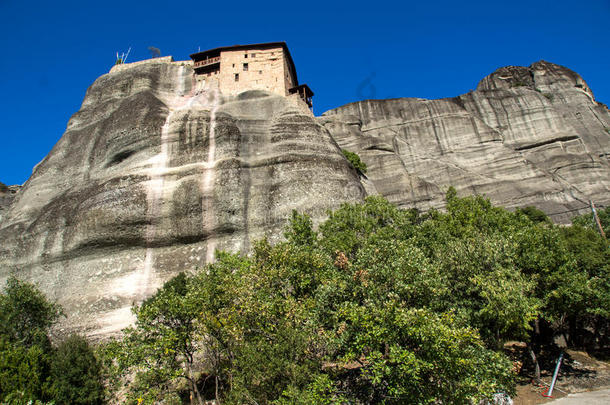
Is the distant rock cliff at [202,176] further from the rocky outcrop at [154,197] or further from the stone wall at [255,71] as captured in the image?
the stone wall at [255,71]

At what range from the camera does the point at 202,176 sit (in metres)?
33.8

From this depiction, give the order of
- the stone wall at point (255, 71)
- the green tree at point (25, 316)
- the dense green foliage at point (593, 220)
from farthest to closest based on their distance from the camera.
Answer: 1. the stone wall at point (255, 71)
2. the dense green foliage at point (593, 220)
3. the green tree at point (25, 316)

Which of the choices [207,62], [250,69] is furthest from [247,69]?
[207,62]

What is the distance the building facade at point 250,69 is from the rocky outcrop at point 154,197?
577cm

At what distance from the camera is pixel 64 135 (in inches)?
1722

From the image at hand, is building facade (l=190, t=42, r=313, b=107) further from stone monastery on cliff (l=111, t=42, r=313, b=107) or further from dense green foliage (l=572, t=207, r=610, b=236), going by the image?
dense green foliage (l=572, t=207, r=610, b=236)

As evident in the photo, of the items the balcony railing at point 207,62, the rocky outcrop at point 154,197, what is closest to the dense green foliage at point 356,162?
the rocky outcrop at point 154,197

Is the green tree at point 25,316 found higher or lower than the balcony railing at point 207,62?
lower

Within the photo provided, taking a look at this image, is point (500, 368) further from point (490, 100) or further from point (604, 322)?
point (490, 100)

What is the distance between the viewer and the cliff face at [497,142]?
162 feet

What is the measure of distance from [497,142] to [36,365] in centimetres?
5825

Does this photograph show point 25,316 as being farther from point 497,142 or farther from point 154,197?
point 497,142

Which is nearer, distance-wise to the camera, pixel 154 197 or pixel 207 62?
pixel 154 197

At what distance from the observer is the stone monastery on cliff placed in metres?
45.9
